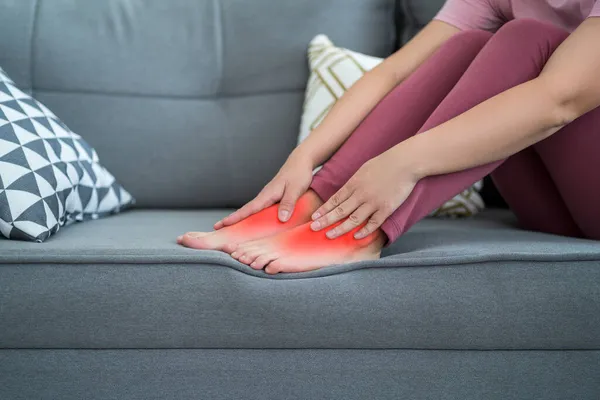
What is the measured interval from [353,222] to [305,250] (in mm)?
83

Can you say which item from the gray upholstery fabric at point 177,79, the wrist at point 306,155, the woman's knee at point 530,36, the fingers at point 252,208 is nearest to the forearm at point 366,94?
the wrist at point 306,155

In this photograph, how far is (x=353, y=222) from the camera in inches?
37.8

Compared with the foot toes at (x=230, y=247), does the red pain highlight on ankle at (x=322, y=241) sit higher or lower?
lower

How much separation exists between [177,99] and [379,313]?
836mm

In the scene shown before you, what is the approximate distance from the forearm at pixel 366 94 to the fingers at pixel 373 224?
0.19m

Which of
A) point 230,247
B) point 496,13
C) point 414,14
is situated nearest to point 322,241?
A: point 230,247

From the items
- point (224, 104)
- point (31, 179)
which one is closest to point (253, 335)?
point (31, 179)

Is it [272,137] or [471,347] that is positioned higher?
[272,137]

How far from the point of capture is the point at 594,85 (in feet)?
3.00

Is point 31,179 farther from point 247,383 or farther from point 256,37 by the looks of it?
point 256,37

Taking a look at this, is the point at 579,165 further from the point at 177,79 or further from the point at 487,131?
the point at 177,79

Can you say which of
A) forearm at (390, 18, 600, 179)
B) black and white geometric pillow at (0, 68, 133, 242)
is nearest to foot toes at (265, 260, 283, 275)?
forearm at (390, 18, 600, 179)

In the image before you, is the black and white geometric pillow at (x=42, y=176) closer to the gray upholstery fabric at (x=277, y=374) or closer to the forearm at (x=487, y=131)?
the gray upholstery fabric at (x=277, y=374)

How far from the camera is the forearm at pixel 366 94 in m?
1.11
